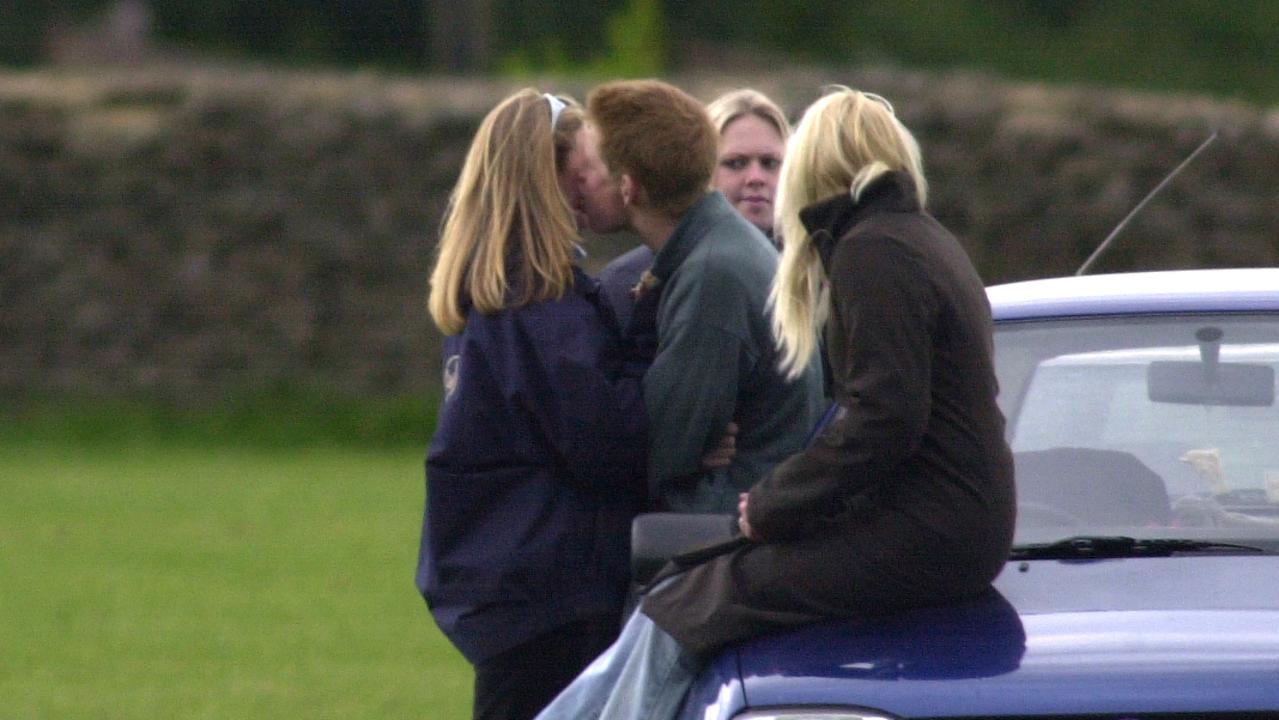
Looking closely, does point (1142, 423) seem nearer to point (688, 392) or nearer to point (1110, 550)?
point (1110, 550)

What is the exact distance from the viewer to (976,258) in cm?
1620

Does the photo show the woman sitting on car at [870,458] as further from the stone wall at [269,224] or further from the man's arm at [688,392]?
the stone wall at [269,224]

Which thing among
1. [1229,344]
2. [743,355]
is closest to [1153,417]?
[1229,344]

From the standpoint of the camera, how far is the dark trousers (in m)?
4.35

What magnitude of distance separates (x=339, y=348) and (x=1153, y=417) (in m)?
12.7

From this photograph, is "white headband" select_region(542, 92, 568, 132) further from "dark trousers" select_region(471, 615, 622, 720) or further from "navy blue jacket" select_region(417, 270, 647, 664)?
"dark trousers" select_region(471, 615, 622, 720)

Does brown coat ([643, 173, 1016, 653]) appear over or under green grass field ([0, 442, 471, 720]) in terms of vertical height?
over

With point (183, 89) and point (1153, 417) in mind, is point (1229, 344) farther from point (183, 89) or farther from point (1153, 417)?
point (183, 89)

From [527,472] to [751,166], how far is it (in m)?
1.97

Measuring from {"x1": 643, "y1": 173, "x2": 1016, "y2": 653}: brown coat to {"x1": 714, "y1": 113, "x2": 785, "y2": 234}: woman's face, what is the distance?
231cm

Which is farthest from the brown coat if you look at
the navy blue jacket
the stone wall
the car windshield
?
the stone wall

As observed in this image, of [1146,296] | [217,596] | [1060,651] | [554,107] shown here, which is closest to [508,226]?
[554,107]

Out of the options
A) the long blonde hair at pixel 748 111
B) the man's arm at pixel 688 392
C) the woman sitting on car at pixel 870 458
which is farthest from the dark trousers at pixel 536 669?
the long blonde hair at pixel 748 111

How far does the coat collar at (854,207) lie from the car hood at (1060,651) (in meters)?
0.68
